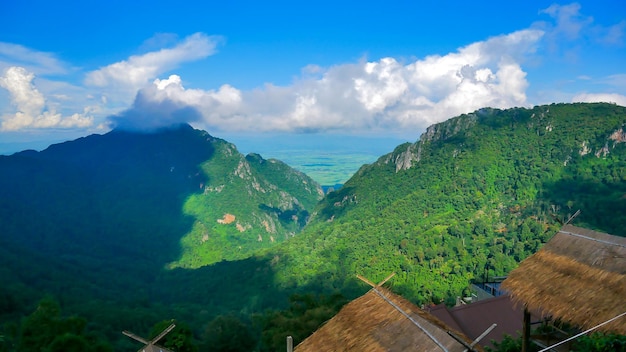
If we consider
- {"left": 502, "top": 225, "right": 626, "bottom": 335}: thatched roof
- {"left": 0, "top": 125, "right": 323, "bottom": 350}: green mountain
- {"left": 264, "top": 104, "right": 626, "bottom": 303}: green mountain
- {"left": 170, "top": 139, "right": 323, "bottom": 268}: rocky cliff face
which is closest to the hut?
{"left": 502, "top": 225, "right": 626, "bottom": 335}: thatched roof

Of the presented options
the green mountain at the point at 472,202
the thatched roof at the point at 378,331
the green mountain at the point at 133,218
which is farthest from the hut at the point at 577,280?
the green mountain at the point at 133,218

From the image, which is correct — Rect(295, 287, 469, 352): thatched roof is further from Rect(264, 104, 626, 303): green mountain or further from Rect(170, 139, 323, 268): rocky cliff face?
Rect(170, 139, 323, 268): rocky cliff face

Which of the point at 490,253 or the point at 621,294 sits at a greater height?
the point at 621,294

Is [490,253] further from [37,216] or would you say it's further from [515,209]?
[37,216]

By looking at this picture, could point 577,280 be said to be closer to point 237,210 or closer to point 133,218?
point 237,210

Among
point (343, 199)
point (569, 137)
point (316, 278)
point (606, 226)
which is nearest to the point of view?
point (606, 226)

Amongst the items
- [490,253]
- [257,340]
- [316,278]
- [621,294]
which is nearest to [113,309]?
[257,340]

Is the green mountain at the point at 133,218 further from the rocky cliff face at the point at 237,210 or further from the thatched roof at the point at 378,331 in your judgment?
the thatched roof at the point at 378,331
